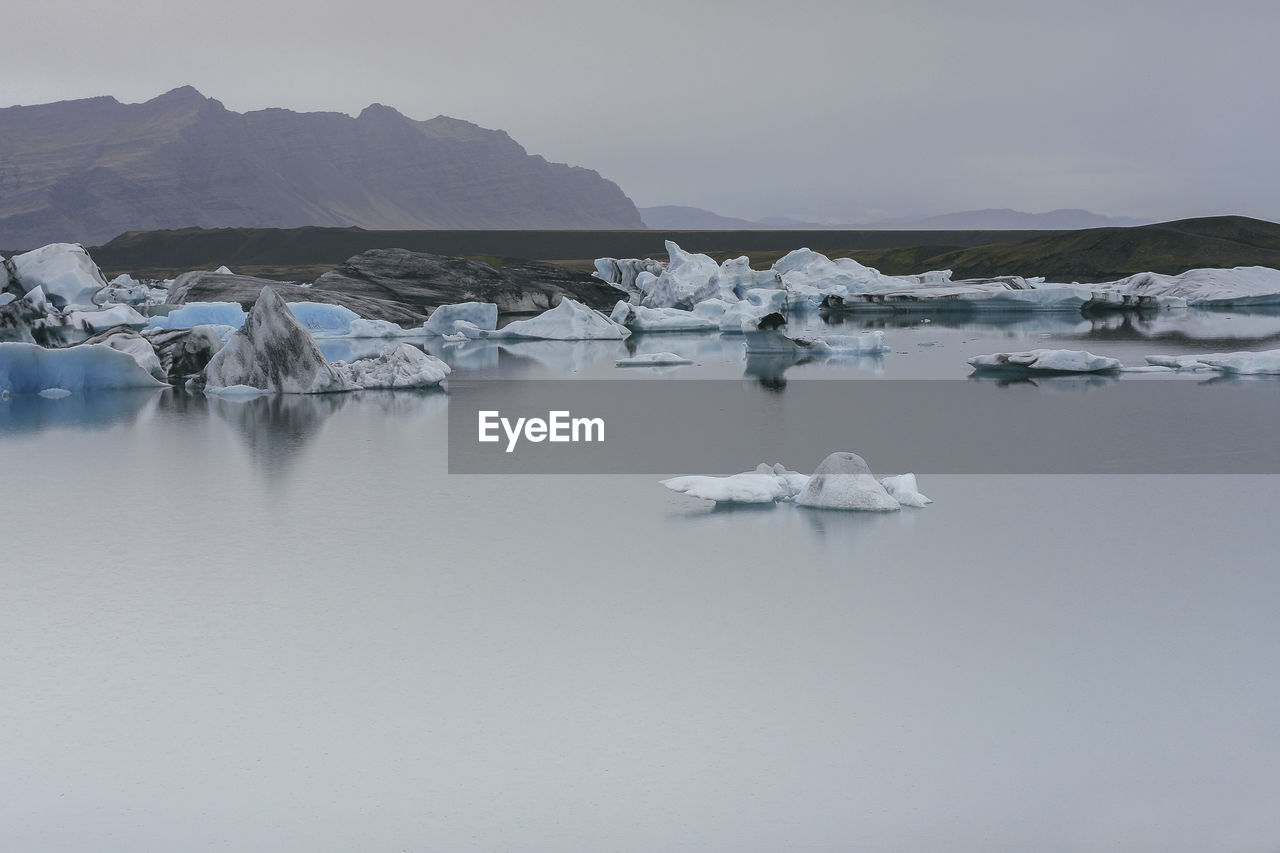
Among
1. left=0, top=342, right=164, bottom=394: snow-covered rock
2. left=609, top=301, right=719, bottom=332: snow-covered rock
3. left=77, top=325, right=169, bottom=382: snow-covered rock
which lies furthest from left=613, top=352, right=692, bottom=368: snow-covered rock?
left=609, top=301, right=719, bottom=332: snow-covered rock

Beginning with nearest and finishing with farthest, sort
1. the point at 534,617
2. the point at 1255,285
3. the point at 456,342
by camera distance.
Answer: the point at 534,617 → the point at 456,342 → the point at 1255,285

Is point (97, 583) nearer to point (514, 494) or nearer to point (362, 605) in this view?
point (362, 605)

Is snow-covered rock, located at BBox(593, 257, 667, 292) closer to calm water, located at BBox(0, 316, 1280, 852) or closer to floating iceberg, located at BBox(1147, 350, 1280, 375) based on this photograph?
floating iceberg, located at BBox(1147, 350, 1280, 375)

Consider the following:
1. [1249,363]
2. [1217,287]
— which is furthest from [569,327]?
[1217,287]

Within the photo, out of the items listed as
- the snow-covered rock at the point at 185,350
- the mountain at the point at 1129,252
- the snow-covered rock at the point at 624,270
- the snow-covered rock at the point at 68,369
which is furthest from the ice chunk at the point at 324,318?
the mountain at the point at 1129,252

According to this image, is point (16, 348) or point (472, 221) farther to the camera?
point (472, 221)

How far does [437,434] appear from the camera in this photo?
10.3 metres

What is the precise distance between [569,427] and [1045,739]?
743cm

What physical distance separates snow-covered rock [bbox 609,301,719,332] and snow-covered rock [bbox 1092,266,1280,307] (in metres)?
Result: 13.2

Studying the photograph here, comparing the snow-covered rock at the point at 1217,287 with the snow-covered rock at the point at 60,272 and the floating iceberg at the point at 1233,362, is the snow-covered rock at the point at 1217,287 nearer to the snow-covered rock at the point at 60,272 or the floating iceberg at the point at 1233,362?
the floating iceberg at the point at 1233,362

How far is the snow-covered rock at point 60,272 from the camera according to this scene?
89.5ft

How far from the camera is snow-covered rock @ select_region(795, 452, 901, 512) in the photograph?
680cm

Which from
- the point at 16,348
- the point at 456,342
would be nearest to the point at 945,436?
the point at 16,348

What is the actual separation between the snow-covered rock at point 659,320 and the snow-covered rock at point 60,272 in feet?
41.1
